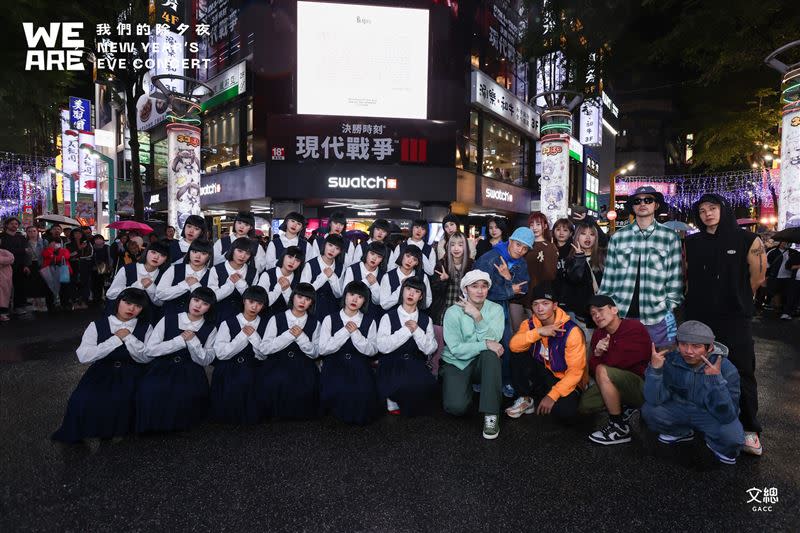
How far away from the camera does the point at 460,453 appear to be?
11.8ft

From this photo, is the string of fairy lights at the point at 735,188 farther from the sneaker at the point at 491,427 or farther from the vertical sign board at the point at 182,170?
the vertical sign board at the point at 182,170

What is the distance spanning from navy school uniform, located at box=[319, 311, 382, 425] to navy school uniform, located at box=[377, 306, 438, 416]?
0.39 ft

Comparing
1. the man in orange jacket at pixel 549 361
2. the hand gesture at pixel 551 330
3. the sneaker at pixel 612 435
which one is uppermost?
the hand gesture at pixel 551 330

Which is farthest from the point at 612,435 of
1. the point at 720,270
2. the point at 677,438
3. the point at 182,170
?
the point at 182,170

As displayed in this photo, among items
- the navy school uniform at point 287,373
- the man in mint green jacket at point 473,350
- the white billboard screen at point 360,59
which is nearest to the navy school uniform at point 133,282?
the navy school uniform at point 287,373

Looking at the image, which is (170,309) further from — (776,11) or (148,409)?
(776,11)

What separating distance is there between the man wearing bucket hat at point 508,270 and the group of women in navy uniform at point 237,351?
77 centimetres

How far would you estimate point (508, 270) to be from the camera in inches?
193

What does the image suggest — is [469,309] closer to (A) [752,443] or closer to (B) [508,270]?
(B) [508,270]

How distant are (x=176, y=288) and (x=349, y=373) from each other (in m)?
1.94

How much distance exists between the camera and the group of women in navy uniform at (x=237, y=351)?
12.5ft

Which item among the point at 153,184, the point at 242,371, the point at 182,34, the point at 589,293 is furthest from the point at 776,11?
the point at 153,184

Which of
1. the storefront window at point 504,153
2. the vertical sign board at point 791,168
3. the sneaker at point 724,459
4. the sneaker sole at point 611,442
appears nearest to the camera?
the sneaker at point 724,459

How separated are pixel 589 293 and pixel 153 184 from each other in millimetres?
27024
